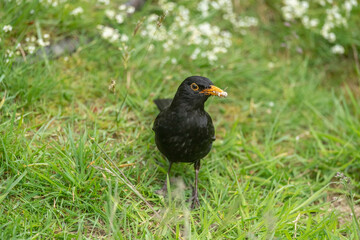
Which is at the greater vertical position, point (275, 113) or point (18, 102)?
point (18, 102)

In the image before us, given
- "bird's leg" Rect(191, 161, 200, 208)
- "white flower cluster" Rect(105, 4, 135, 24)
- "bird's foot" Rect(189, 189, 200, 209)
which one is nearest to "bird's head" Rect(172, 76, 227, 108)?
"bird's leg" Rect(191, 161, 200, 208)

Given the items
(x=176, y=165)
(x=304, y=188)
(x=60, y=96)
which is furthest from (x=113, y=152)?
(x=304, y=188)

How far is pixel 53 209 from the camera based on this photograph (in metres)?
2.91

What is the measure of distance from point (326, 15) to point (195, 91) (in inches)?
155

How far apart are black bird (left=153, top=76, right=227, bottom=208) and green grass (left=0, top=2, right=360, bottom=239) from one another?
1.35 ft

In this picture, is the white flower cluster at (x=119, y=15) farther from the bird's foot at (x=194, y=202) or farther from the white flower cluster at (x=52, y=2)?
the bird's foot at (x=194, y=202)

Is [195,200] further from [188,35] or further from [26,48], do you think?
[188,35]

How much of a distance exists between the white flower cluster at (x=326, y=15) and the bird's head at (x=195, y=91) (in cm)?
327

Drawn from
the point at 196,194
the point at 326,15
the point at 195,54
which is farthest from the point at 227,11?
the point at 196,194

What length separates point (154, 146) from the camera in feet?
12.9

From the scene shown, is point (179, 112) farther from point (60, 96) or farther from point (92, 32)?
point (92, 32)

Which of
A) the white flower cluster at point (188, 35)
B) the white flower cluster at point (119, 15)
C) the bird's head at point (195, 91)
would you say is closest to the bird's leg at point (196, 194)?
the bird's head at point (195, 91)

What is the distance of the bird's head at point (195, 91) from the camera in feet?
10.5

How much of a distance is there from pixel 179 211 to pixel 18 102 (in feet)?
6.76
